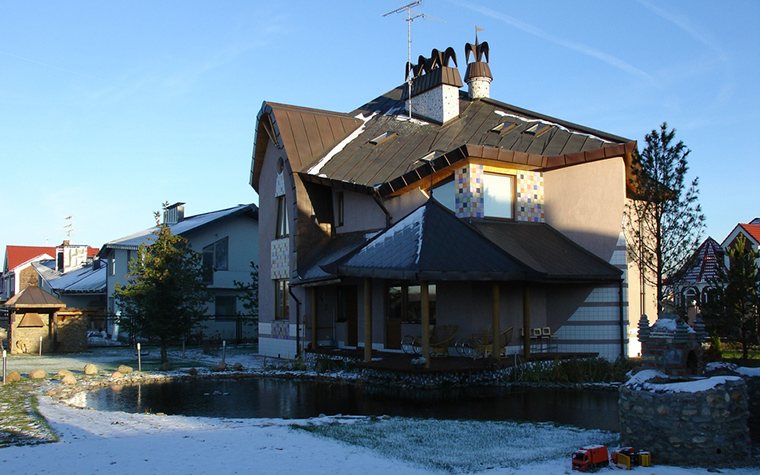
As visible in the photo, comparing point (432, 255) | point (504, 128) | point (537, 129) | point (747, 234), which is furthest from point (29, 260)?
point (747, 234)

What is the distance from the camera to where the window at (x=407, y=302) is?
59.0ft

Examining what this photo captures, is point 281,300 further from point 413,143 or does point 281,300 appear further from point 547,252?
point 547,252

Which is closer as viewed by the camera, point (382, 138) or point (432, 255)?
point (432, 255)

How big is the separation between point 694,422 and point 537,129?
13.6 meters

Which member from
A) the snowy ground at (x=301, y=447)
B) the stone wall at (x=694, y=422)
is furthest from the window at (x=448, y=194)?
the stone wall at (x=694, y=422)

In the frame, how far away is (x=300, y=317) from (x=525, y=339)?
8076 mm

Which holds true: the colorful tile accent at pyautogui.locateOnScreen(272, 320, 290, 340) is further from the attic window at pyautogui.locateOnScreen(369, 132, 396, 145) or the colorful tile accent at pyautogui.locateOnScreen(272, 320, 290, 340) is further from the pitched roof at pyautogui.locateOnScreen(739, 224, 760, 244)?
the pitched roof at pyautogui.locateOnScreen(739, 224, 760, 244)

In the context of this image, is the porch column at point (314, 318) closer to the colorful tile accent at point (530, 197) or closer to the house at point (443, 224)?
the house at point (443, 224)

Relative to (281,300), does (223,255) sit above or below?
above

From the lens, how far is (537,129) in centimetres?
1988

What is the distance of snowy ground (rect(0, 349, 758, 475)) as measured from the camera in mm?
7465

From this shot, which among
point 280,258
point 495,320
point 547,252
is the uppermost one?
point 280,258

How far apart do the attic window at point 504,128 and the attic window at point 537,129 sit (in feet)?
1.93

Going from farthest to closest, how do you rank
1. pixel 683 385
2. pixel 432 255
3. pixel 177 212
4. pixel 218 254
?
pixel 177 212
pixel 218 254
pixel 432 255
pixel 683 385
